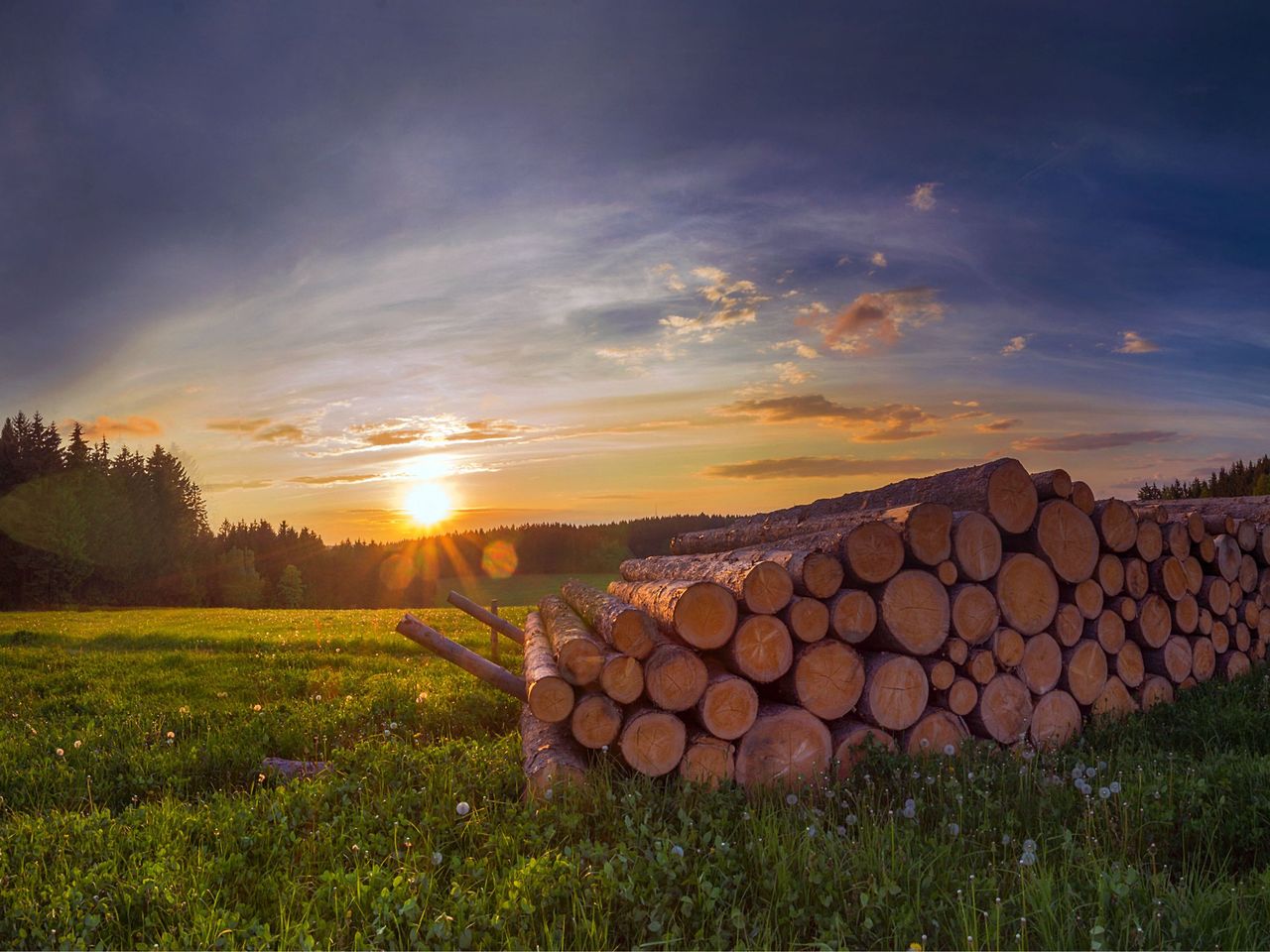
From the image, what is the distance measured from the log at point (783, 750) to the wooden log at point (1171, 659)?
4820 mm

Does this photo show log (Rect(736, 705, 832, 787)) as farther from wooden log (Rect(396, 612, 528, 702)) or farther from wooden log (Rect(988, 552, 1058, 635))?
wooden log (Rect(988, 552, 1058, 635))

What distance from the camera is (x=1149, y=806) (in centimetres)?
508

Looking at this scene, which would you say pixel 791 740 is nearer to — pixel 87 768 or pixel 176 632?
pixel 87 768

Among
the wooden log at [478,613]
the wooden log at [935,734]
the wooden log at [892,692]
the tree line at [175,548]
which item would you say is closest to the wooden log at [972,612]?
the wooden log at [892,692]

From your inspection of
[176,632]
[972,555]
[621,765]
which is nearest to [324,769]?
[621,765]

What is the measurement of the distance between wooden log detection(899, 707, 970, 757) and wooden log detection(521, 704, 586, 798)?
2805 millimetres

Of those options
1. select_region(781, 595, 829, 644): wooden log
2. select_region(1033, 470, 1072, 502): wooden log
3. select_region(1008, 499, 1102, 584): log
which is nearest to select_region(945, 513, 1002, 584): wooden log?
select_region(1008, 499, 1102, 584): log

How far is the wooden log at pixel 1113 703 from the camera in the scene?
26.5 feet

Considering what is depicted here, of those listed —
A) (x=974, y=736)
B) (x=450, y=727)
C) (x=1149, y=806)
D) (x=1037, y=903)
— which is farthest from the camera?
(x=450, y=727)

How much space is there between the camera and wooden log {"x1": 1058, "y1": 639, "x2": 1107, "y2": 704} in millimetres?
7863

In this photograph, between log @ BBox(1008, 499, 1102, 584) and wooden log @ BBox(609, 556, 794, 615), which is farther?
log @ BBox(1008, 499, 1102, 584)

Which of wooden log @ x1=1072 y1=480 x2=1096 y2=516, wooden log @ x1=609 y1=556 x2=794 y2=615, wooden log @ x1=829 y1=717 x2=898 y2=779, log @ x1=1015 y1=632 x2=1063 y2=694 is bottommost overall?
wooden log @ x1=829 y1=717 x2=898 y2=779

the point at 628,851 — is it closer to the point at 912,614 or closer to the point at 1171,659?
the point at 912,614

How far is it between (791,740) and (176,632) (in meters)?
16.6
